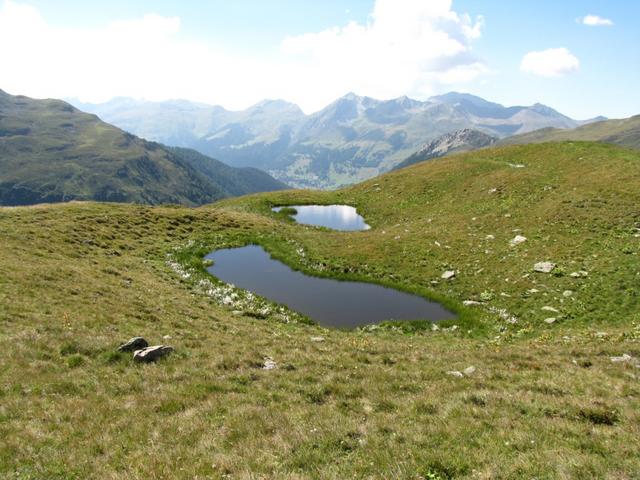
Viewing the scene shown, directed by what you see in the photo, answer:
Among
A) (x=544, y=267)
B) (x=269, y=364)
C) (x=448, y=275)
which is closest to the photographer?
(x=269, y=364)

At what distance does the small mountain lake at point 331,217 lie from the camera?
58.3 meters

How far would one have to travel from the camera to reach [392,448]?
32.1 feet

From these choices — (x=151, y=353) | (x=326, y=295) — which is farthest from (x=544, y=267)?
(x=151, y=353)

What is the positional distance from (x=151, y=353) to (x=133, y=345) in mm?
1207

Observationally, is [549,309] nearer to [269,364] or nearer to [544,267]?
[544,267]

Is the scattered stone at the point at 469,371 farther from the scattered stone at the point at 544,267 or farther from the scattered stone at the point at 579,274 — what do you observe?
the scattered stone at the point at 544,267

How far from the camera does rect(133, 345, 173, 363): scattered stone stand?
16.0 meters

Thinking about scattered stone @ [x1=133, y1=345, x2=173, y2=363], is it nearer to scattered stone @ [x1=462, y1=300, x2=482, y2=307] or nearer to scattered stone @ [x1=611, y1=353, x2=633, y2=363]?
scattered stone @ [x1=611, y1=353, x2=633, y2=363]

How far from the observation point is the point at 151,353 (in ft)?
53.5

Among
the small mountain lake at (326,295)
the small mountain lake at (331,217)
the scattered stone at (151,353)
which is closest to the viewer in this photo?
the scattered stone at (151,353)

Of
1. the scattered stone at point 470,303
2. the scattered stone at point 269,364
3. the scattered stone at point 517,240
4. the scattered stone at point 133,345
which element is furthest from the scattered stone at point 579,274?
the scattered stone at point 133,345

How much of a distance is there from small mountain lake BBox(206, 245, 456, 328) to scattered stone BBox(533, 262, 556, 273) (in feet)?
27.3

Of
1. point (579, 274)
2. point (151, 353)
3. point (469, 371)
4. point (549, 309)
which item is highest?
point (151, 353)

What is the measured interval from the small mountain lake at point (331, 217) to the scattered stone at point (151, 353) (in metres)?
40.9
